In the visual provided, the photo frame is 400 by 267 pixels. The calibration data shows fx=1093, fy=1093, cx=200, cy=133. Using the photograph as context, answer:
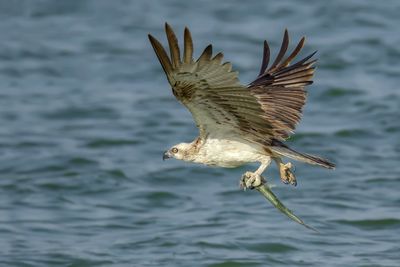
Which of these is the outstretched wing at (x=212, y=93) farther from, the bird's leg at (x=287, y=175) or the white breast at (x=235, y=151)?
the bird's leg at (x=287, y=175)

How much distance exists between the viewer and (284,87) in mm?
9680

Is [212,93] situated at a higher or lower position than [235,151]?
higher

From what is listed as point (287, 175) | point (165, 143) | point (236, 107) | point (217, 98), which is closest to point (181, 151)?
point (287, 175)

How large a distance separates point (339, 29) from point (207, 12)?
7.58 ft

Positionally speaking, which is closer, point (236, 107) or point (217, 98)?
point (217, 98)

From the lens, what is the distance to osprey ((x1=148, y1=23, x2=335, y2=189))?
25.3 ft

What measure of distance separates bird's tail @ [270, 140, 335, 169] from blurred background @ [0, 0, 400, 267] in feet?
9.14

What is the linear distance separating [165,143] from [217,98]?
22.2ft

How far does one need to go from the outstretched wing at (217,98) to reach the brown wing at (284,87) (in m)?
0.01

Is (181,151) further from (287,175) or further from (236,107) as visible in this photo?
(236,107)

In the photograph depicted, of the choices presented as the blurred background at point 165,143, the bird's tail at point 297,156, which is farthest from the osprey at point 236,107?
the blurred background at point 165,143

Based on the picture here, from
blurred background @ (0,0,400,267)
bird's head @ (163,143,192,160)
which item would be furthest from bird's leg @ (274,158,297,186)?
blurred background @ (0,0,400,267)

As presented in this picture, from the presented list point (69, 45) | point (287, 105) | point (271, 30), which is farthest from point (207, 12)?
point (287, 105)

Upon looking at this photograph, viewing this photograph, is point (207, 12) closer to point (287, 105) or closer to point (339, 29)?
point (339, 29)
